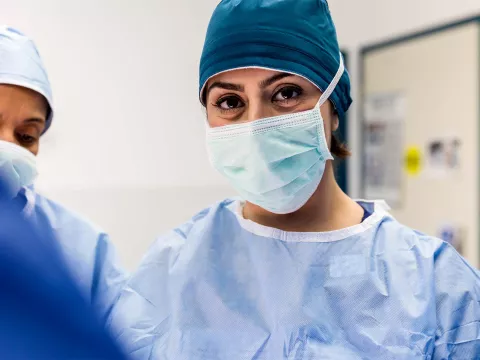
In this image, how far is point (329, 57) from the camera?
3.35 feet

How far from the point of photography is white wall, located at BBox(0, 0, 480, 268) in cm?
193

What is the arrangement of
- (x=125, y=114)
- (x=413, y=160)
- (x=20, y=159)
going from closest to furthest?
(x=20, y=159), (x=125, y=114), (x=413, y=160)

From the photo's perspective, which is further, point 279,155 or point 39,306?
point 279,155

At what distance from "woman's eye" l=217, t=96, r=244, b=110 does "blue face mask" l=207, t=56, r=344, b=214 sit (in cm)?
5

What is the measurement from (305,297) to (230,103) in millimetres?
395

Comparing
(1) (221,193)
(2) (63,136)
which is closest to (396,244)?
(1) (221,193)

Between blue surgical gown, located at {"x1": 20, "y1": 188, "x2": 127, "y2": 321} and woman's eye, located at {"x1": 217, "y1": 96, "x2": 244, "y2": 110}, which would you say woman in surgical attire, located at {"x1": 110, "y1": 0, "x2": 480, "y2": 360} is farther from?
blue surgical gown, located at {"x1": 20, "y1": 188, "x2": 127, "y2": 321}

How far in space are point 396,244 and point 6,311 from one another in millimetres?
812

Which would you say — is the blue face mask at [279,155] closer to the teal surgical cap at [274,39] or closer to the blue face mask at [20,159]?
the teal surgical cap at [274,39]

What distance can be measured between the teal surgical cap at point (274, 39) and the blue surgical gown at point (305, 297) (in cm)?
31

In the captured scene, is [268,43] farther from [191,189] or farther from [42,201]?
[191,189]

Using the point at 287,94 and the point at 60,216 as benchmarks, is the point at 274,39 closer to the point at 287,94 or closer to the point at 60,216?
the point at 287,94

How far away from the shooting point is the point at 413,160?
2.45 meters

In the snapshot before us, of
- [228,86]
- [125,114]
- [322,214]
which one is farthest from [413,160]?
[228,86]
